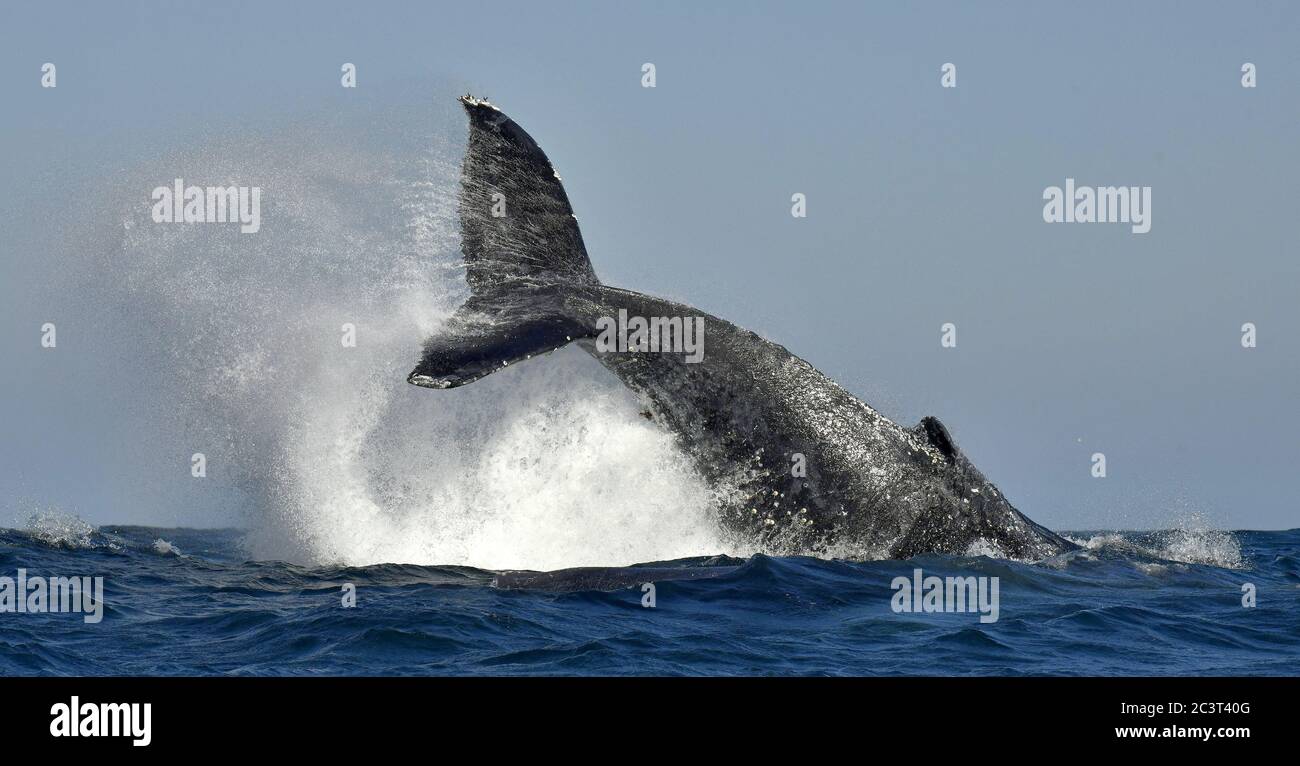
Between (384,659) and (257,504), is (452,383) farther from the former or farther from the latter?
(257,504)

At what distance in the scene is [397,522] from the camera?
48.1 ft

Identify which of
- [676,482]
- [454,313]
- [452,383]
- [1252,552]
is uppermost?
[454,313]

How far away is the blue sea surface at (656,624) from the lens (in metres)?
9.88

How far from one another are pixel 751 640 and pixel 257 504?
7.46 metres

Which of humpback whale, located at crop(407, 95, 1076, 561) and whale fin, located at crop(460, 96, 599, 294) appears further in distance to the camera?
whale fin, located at crop(460, 96, 599, 294)

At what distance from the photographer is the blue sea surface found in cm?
988

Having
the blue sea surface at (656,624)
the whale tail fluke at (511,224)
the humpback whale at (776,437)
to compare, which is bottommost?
the blue sea surface at (656,624)

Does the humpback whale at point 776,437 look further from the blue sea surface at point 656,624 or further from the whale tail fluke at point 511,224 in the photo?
the blue sea surface at point 656,624

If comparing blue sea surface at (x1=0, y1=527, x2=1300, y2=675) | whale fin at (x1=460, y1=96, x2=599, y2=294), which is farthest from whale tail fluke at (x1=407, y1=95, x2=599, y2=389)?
blue sea surface at (x1=0, y1=527, x2=1300, y2=675)

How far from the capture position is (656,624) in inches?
436

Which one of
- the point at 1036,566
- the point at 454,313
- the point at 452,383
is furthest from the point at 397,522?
the point at 1036,566

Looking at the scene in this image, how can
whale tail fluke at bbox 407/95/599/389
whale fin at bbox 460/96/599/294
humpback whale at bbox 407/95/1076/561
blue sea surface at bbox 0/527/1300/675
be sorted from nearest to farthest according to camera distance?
blue sea surface at bbox 0/527/1300/675 → humpback whale at bbox 407/95/1076/561 → whale tail fluke at bbox 407/95/599/389 → whale fin at bbox 460/96/599/294

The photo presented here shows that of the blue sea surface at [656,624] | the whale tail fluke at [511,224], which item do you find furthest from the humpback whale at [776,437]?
the blue sea surface at [656,624]

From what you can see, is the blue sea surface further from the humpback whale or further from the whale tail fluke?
the whale tail fluke
